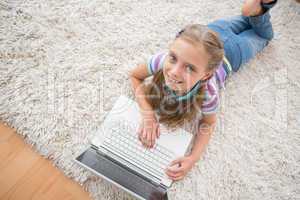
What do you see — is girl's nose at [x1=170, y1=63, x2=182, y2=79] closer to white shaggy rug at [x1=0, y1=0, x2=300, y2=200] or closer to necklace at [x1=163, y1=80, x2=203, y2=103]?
A: necklace at [x1=163, y1=80, x2=203, y2=103]

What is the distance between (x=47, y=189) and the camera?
871 mm

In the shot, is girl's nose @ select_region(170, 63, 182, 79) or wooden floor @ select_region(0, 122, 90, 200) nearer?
girl's nose @ select_region(170, 63, 182, 79)

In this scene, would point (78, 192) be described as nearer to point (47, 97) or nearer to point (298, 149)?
point (47, 97)

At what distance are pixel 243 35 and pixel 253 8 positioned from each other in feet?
0.40

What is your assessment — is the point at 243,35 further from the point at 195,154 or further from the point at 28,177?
the point at 28,177

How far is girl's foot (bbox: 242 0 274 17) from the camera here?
1.04 m

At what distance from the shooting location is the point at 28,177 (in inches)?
34.7

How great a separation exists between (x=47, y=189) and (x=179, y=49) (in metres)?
0.63

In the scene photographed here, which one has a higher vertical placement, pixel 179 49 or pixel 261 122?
pixel 179 49

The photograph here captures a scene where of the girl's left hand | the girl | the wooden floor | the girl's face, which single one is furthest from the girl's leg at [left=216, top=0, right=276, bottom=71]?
the wooden floor

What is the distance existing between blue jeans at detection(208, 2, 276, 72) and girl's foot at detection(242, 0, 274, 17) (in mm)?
20

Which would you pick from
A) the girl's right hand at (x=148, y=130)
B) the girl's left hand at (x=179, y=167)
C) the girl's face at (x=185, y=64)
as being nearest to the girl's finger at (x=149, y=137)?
the girl's right hand at (x=148, y=130)

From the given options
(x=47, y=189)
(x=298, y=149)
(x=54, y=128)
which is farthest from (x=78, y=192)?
(x=298, y=149)

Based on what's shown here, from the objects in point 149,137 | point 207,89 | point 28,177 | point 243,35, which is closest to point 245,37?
point 243,35
